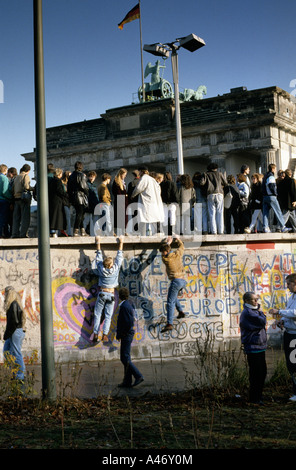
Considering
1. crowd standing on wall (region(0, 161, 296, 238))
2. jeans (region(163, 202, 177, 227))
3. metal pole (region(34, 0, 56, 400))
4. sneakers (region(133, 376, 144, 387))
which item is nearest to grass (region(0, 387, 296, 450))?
metal pole (region(34, 0, 56, 400))

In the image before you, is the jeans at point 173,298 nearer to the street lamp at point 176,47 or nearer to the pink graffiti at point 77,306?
the pink graffiti at point 77,306

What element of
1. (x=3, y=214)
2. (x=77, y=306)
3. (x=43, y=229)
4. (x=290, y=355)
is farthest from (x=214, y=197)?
(x=43, y=229)

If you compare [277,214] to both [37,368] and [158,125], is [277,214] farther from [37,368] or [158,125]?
[158,125]

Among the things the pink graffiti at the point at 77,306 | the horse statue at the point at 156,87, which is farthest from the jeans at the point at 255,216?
the horse statue at the point at 156,87

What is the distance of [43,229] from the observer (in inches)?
335

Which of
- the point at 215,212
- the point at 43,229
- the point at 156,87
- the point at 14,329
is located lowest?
the point at 14,329

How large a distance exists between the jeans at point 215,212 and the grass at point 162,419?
5.14m

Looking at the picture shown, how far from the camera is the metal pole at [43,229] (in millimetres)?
8273

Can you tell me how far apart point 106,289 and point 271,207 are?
4.66 metres

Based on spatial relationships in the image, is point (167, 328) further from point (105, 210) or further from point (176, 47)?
point (176, 47)

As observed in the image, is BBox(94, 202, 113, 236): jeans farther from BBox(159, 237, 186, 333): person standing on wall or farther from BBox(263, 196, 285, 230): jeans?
BBox(263, 196, 285, 230): jeans

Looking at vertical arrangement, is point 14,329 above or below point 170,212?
below

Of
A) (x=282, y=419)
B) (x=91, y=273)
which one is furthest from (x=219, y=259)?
(x=282, y=419)

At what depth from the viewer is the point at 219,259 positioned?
1402 cm
